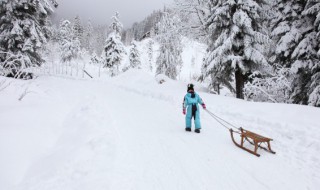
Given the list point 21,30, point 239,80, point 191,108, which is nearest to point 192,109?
point 191,108

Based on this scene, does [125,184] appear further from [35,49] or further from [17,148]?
[35,49]

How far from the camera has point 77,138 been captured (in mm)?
6207

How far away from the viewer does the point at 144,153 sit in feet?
18.2

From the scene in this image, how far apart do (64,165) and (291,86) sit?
1274cm

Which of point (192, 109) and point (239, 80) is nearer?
point (192, 109)

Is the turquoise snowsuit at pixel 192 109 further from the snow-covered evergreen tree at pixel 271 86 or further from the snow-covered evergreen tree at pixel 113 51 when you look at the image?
the snow-covered evergreen tree at pixel 113 51

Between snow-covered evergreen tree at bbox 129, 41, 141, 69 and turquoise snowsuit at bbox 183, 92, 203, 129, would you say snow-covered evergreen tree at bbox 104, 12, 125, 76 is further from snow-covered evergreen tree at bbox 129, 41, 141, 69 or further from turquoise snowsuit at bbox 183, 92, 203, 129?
turquoise snowsuit at bbox 183, 92, 203, 129

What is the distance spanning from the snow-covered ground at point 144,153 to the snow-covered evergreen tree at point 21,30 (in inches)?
432

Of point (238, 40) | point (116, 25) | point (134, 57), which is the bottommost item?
point (238, 40)

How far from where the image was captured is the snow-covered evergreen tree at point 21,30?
1752 cm

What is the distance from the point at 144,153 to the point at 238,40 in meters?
10.0

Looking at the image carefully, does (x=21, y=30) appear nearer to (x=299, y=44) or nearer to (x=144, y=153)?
(x=144, y=153)

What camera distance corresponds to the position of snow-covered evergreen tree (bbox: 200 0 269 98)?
1238cm

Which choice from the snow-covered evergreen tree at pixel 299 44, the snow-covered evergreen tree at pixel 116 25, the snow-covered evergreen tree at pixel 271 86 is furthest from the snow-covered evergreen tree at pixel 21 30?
the snow-covered evergreen tree at pixel 116 25
